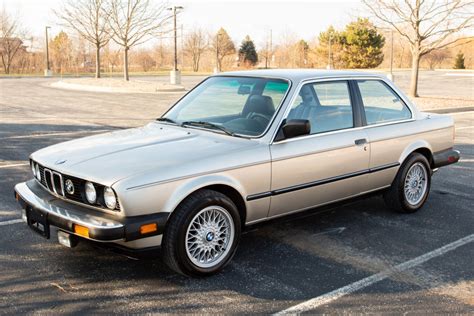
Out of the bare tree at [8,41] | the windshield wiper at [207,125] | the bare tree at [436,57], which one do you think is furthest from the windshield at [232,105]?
the bare tree at [436,57]

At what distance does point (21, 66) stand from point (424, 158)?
55.1m

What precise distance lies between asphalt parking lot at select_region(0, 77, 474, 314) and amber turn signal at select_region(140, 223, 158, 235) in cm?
24

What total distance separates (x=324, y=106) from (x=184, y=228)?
6.76 ft

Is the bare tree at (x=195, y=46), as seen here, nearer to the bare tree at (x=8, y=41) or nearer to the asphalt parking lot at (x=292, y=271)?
the bare tree at (x=8, y=41)

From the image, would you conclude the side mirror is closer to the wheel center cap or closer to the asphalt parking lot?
the asphalt parking lot

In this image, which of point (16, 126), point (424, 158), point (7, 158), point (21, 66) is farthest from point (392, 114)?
point (21, 66)

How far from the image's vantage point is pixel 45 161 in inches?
166

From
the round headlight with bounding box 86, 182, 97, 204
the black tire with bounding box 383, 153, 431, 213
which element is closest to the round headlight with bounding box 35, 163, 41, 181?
the round headlight with bounding box 86, 182, 97, 204

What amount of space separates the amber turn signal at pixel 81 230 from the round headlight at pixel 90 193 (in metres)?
0.21

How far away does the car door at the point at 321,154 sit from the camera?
445 cm

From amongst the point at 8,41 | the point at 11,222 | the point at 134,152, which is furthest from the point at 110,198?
the point at 8,41

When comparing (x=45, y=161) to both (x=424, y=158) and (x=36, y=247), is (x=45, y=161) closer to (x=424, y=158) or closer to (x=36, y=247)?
(x=36, y=247)

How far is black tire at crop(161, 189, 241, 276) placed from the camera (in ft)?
12.4

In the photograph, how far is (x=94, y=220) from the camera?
3.61m
